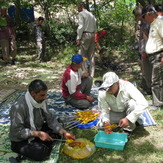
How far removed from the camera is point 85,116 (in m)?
4.15

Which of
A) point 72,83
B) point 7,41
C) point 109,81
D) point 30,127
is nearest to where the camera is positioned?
point 30,127

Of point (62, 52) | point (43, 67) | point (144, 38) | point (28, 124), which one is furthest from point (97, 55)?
point (28, 124)

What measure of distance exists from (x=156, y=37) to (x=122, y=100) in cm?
142

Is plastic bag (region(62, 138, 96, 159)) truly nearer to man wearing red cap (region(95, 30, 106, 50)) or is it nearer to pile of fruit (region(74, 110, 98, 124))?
pile of fruit (region(74, 110, 98, 124))

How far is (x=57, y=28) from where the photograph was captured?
1121 cm

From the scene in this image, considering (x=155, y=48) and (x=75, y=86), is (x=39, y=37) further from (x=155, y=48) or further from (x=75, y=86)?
(x=155, y=48)

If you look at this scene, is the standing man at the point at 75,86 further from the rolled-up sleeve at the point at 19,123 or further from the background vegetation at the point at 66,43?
the rolled-up sleeve at the point at 19,123

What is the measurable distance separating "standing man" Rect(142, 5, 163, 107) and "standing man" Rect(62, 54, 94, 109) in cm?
127

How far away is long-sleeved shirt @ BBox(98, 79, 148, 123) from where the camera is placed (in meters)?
3.25

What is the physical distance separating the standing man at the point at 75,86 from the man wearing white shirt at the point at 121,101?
93cm

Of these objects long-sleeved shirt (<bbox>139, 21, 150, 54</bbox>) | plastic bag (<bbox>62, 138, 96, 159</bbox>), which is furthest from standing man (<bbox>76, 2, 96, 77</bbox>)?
plastic bag (<bbox>62, 138, 96, 159</bbox>)

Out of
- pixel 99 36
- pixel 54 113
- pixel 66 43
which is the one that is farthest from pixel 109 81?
pixel 66 43

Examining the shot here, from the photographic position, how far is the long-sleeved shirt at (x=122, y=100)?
10.7 ft

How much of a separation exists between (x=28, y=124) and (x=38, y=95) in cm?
46
